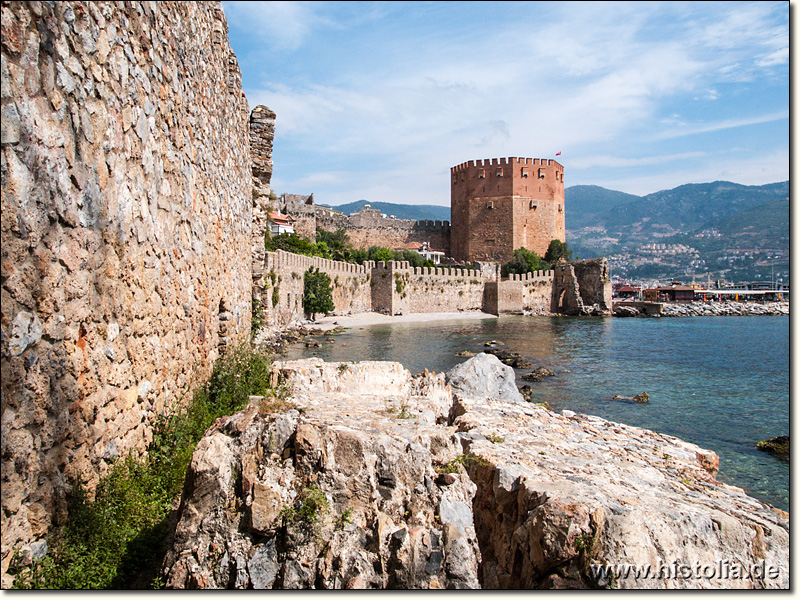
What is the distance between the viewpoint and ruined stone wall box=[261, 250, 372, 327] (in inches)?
985

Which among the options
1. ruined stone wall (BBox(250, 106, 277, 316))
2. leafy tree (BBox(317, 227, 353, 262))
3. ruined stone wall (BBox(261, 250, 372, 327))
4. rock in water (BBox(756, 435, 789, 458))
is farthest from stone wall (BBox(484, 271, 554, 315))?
ruined stone wall (BBox(250, 106, 277, 316))

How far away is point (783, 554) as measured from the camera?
8.35ft

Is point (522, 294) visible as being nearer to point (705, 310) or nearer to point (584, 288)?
point (584, 288)

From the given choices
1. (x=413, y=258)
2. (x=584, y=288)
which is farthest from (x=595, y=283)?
(x=413, y=258)

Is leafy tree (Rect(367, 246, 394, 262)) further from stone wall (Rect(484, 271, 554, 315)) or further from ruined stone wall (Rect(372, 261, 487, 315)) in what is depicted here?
stone wall (Rect(484, 271, 554, 315))

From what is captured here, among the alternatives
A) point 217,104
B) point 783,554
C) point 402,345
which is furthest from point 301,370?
point 402,345

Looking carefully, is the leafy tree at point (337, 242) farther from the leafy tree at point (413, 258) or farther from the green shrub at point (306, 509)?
the green shrub at point (306, 509)

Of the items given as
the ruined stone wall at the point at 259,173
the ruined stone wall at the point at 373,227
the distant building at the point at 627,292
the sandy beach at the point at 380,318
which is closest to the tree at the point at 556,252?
the ruined stone wall at the point at 373,227

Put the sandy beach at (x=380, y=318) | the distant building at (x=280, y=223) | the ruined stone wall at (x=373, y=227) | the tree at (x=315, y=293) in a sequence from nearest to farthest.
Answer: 1. the tree at (x=315, y=293)
2. the sandy beach at (x=380, y=318)
3. the distant building at (x=280, y=223)
4. the ruined stone wall at (x=373, y=227)

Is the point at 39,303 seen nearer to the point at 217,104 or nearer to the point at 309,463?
the point at 309,463

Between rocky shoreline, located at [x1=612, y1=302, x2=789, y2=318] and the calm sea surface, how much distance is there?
1271 cm

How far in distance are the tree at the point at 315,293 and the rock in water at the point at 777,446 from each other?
79.8ft

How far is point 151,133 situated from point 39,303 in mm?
1581

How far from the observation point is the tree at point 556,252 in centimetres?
5203
